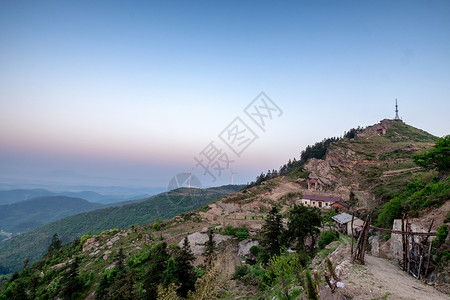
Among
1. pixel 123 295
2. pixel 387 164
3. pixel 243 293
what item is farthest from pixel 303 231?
pixel 387 164

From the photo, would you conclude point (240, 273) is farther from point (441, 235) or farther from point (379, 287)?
point (441, 235)

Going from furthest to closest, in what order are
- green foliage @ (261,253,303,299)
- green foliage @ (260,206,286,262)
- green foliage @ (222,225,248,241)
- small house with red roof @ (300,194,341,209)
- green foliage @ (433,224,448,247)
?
small house with red roof @ (300,194,341,209) → green foliage @ (222,225,248,241) → green foliage @ (260,206,286,262) → green foliage @ (261,253,303,299) → green foliage @ (433,224,448,247)

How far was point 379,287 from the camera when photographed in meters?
7.68

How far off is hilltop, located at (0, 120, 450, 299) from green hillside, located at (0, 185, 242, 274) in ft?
106

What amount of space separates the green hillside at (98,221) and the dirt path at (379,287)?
185 feet

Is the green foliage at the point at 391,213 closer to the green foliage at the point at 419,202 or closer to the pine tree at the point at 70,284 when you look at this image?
the green foliage at the point at 419,202

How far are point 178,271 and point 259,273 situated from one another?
21.3 feet

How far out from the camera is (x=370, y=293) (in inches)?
286

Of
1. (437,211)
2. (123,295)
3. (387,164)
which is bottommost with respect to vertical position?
(123,295)

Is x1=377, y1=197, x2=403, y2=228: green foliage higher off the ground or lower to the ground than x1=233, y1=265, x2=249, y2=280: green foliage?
higher

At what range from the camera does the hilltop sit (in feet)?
32.0

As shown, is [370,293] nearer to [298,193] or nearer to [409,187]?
[409,187]

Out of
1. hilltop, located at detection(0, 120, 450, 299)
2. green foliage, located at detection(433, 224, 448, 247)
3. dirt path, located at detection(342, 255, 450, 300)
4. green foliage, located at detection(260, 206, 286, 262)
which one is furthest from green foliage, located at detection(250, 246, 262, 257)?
green foliage, located at detection(433, 224, 448, 247)

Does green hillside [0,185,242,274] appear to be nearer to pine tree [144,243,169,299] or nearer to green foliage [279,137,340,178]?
green foliage [279,137,340,178]
